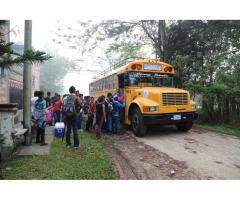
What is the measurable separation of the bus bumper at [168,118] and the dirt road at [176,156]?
577 millimetres

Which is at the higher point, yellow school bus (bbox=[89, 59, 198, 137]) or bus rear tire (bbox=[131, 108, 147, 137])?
yellow school bus (bbox=[89, 59, 198, 137])

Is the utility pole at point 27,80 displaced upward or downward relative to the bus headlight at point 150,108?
upward

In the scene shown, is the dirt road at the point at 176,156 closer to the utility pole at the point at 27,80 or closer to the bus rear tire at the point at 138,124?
the bus rear tire at the point at 138,124

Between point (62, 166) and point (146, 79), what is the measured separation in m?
5.36

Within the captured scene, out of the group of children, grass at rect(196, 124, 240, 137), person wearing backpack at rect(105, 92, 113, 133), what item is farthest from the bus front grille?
grass at rect(196, 124, 240, 137)

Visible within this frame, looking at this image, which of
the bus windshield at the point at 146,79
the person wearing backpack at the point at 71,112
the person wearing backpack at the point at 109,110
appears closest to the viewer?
the person wearing backpack at the point at 71,112

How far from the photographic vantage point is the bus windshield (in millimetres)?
8883

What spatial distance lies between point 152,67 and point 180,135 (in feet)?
9.42

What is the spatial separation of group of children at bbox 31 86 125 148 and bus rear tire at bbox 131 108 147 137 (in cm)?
70

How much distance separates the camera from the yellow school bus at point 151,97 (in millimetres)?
7609

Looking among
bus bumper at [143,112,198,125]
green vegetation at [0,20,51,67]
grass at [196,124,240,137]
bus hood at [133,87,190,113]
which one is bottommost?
grass at [196,124,240,137]

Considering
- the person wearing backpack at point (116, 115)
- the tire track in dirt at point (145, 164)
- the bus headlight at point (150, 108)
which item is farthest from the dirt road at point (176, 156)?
the bus headlight at point (150, 108)

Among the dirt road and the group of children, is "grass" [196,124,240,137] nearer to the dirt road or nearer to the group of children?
the dirt road

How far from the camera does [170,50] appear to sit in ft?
49.0
